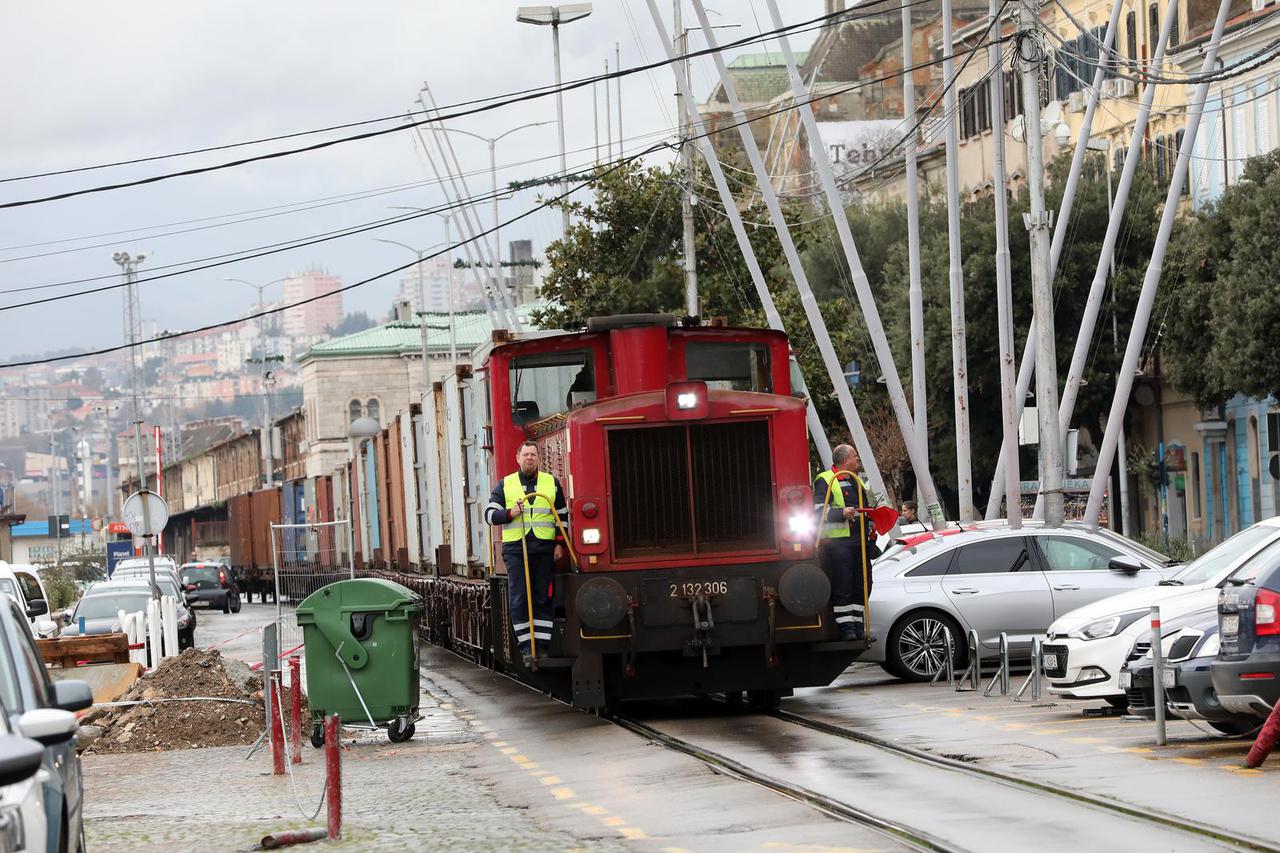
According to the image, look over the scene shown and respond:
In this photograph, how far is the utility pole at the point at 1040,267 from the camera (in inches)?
1003

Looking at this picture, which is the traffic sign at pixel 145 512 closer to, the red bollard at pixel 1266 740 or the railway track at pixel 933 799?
the railway track at pixel 933 799

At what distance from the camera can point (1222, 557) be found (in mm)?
16406

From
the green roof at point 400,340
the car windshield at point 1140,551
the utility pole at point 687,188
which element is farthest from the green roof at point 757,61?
the car windshield at point 1140,551

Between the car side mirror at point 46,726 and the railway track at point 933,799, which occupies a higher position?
the car side mirror at point 46,726

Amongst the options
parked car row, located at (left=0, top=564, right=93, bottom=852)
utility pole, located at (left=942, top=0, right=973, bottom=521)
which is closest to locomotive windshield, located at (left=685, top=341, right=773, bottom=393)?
parked car row, located at (left=0, top=564, right=93, bottom=852)

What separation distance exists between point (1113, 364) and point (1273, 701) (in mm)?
38819

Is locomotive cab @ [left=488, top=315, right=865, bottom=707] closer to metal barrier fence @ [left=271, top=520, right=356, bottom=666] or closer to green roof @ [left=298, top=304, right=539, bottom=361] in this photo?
metal barrier fence @ [left=271, top=520, right=356, bottom=666]

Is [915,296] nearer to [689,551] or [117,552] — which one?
[689,551]

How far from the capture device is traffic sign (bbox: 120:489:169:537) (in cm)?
2781

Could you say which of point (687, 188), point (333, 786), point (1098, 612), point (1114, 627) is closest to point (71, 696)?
point (333, 786)

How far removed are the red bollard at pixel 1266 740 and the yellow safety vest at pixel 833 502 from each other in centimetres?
545

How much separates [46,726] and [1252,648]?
26.2ft

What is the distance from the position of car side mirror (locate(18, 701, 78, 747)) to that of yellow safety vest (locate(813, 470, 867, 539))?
33.7ft

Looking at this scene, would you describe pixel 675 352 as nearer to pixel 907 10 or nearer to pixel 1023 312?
pixel 907 10
